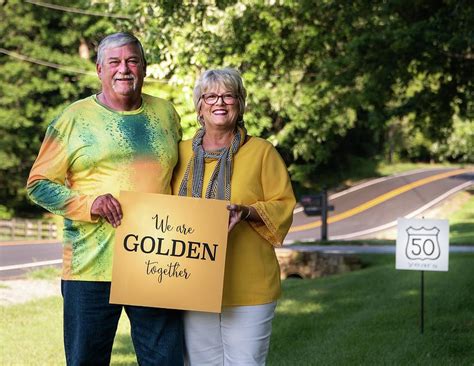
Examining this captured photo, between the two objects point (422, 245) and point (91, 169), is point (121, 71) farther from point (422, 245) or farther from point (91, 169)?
point (422, 245)

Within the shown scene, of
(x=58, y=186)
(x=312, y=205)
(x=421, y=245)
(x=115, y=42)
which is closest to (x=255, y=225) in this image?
(x=58, y=186)

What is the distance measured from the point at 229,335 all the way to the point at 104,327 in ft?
1.79

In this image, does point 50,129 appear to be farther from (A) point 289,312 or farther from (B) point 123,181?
(A) point 289,312

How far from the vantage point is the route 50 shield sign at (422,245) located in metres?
9.02

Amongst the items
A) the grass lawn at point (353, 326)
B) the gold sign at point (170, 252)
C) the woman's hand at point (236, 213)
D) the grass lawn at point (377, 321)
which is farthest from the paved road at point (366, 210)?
the woman's hand at point (236, 213)

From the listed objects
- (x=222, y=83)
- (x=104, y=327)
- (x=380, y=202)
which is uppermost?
(x=222, y=83)

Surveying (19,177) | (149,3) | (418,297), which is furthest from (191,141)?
(19,177)

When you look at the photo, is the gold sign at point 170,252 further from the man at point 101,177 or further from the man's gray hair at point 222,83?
the man's gray hair at point 222,83

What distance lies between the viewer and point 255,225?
13.2 ft

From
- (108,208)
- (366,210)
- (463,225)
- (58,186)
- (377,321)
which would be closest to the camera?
(108,208)

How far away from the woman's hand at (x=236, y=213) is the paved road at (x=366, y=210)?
1264 centimetres

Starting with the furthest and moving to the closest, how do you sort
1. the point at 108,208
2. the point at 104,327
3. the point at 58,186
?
the point at 104,327
the point at 58,186
the point at 108,208

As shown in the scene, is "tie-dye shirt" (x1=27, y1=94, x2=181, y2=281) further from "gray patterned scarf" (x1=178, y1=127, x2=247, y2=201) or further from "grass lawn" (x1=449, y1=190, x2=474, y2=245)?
"grass lawn" (x1=449, y1=190, x2=474, y2=245)

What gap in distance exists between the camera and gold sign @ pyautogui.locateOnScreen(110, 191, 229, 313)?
3.93m
